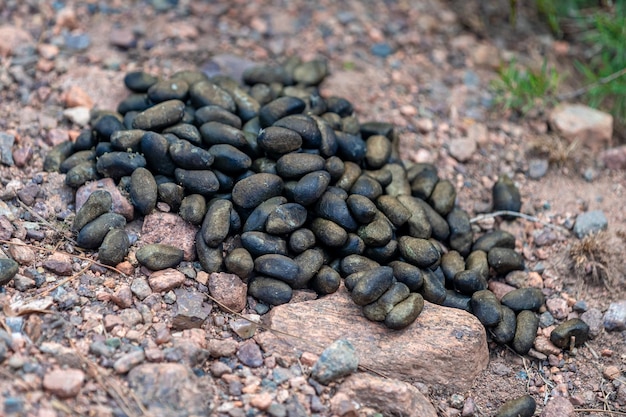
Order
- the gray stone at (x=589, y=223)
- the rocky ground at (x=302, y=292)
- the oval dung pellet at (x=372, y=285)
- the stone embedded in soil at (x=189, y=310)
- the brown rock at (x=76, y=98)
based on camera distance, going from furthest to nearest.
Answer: the brown rock at (x=76, y=98) → the gray stone at (x=589, y=223) → the oval dung pellet at (x=372, y=285) → the stone embedded in soil at (x=189, y=310) → the rocky ground at (x=302, y=292)

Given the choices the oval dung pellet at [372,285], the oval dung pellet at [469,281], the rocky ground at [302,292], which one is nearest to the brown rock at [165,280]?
the rocky ground at [302,292]

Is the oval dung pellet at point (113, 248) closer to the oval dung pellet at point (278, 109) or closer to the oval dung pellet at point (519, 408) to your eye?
the oval dung pellet at point (278, 109)

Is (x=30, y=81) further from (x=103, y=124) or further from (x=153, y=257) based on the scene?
(x=153, y=257)

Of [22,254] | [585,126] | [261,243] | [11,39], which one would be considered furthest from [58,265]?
[585,126]

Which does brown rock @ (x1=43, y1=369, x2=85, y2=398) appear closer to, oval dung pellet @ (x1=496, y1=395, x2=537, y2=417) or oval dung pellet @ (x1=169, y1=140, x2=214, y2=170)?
oval dung pellet @ (x1=169, y1=140, x2=214, y2=170)

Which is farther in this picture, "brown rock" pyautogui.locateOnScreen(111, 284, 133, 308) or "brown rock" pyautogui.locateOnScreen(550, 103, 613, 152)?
"brown rock" pyautogui.locateOnScreen(550, 103, 613, 152)

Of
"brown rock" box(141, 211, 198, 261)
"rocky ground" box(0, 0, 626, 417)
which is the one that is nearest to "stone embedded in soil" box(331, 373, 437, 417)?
"rocky ground" box(0, 0, 626, 417)

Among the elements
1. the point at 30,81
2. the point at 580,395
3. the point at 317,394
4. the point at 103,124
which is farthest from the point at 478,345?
the point at 30,81
